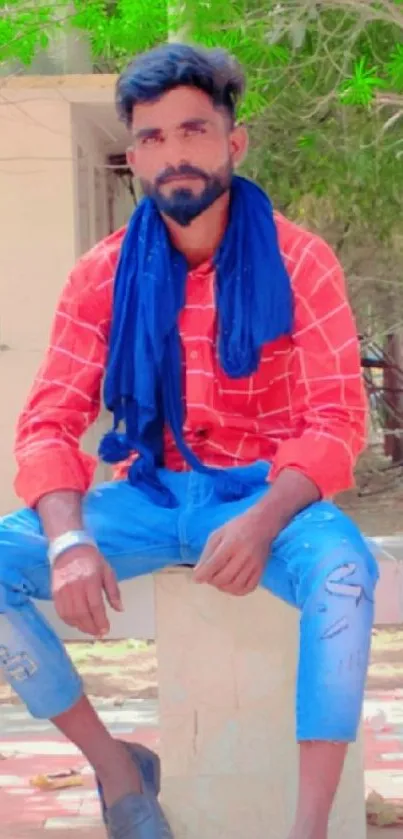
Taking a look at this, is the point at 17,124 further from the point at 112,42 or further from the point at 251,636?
the point at 251,636

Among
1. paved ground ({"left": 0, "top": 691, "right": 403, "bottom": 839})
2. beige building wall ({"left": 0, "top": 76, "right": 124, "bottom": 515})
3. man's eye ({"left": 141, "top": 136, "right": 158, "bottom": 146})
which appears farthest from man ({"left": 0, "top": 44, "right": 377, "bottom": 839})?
beige building wall ({"left": 0, "top": 76, "right": 124, "bottom": 515})

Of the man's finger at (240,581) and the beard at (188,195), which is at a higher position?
the beard at (188,195)

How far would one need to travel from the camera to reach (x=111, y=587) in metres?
2.50

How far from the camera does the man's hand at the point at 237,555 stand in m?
2.44

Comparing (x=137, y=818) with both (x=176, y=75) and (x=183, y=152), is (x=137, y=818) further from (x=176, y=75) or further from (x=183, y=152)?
(x=176, y=75)

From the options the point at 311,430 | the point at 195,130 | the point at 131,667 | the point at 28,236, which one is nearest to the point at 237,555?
the point at 311,430

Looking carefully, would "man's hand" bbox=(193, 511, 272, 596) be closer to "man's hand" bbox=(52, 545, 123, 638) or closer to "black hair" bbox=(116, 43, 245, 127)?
"man's hand" bbox=(52, 545, 123, 638)

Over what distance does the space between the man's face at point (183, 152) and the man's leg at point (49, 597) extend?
61 cm

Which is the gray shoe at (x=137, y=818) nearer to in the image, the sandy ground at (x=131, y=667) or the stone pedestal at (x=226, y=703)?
the stone pedestal at (x=226, y=703)

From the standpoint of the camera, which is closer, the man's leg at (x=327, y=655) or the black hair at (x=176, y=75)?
the man's leg at (x=327, y=655)

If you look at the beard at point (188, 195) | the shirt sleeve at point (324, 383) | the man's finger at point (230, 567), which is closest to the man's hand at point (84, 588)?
the man's finger at point (230, 567)

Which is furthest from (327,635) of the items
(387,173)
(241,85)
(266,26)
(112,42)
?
(387,173)

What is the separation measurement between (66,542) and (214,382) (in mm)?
525

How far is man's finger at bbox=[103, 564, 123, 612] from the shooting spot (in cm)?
250
